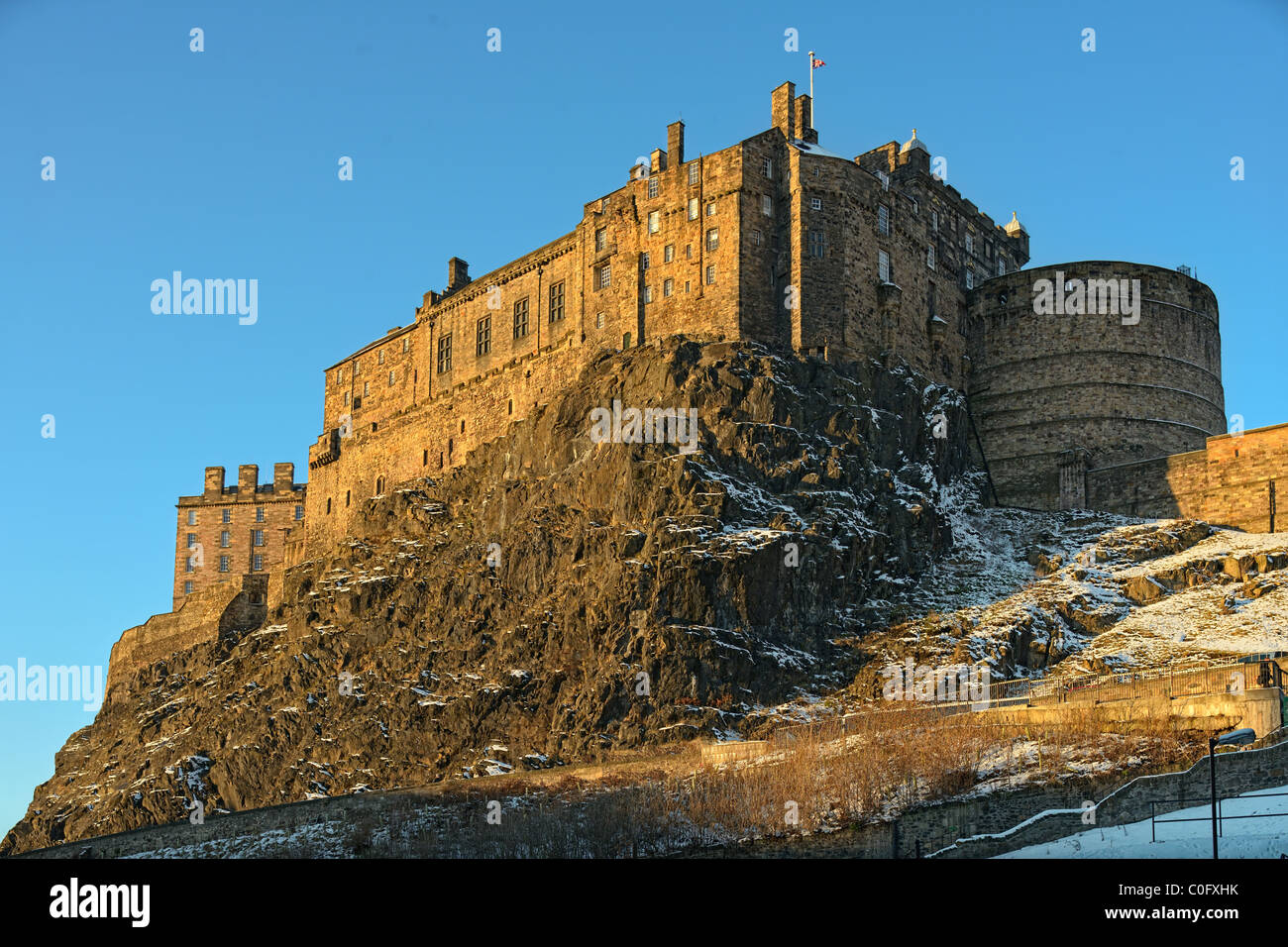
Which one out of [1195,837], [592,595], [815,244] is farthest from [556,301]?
[1195,837]

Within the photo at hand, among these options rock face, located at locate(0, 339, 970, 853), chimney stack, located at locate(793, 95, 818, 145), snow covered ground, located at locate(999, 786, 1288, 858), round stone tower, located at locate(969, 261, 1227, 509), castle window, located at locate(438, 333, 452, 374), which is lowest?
snow covered ground, located at locate(999, 786, 1288, 858)

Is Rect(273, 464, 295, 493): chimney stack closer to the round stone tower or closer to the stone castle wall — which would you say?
the round stone tower

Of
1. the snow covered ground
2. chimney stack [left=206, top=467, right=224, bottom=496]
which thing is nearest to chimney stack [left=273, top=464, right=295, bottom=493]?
chimney stack [left=206, top=467, right=224, bottom=496]

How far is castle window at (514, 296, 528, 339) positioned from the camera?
84750mm

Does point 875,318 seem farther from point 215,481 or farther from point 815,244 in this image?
point 215,481

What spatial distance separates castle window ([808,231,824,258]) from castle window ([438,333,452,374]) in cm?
2554

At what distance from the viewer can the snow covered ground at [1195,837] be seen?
3344 cm

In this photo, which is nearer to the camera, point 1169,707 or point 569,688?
point 1169,707

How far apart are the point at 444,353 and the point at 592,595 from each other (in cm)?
3032

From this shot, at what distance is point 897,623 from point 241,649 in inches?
1483

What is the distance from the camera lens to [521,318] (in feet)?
279

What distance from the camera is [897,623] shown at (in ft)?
215
